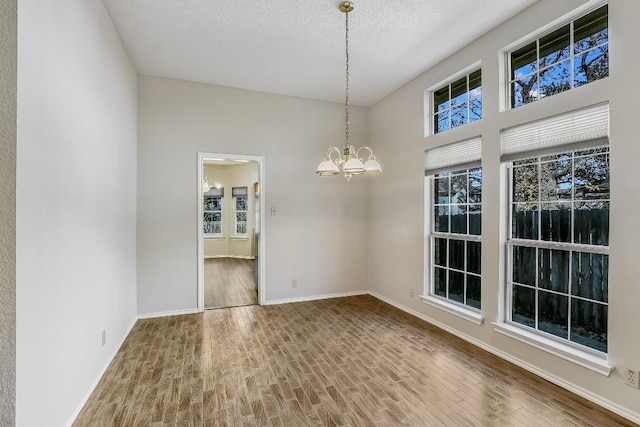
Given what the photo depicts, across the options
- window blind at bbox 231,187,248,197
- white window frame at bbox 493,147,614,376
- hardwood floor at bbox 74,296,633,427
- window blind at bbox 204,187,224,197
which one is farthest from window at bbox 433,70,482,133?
window blind at bbox 204,187,224,197

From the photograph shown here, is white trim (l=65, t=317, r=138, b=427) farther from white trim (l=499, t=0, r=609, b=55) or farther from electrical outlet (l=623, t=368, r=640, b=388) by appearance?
white trim (l=499, t=0, r=609, b=55)

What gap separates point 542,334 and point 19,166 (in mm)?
4022

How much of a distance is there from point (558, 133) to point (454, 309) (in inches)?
85.5

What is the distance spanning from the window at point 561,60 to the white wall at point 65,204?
12.5ft

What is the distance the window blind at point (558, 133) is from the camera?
239 centimetres

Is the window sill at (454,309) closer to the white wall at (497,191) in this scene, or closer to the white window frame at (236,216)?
the white wall at (497,191)

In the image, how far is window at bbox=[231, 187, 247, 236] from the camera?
9539 millimetres

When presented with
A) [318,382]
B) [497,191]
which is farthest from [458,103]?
[318,382]

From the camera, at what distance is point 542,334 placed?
112 inches

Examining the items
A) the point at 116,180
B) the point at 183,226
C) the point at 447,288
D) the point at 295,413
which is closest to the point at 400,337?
the point at 447,288

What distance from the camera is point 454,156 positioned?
377 centimetres

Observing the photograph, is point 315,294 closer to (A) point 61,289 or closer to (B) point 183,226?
(B) point 183,226

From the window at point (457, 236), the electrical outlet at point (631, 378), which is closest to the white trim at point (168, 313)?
Answer: the window at point (457, 236)

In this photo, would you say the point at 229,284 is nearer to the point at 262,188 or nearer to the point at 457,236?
the point at 262,188
